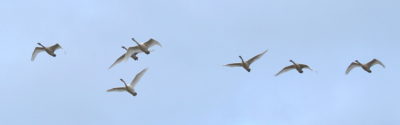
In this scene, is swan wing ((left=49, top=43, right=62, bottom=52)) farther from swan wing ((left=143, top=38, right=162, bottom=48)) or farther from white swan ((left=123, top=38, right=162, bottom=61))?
swan wing ((left=143, top=38, right=162, bottom=48))

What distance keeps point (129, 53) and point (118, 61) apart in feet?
11.6

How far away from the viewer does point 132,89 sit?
12656 centimetres

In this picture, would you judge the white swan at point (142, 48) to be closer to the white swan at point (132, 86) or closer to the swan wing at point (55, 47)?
the white swan at point (132, 86)

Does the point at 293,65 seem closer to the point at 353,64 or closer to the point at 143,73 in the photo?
the point at 353,64

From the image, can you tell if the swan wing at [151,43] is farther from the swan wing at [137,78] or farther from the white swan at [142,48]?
the swan wing at [137,78]

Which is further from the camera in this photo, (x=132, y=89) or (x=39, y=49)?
(x=39, y=49)

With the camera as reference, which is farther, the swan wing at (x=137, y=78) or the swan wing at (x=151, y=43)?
the swan wing at (x=151, y=43)

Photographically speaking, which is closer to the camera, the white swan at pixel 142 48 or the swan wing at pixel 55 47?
the white swan at pixel 142 48

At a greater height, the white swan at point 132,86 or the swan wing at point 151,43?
the swan wing at point 151,43

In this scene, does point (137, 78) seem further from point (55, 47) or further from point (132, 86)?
point (55, 47)

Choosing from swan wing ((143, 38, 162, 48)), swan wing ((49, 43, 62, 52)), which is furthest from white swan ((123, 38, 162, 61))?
swan wing ((49, 43, 62, 52))

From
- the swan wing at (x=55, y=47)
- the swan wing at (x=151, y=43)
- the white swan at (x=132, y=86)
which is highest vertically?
the swan wing at (x=55, y=47)

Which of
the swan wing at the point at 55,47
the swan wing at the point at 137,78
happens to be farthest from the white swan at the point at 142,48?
the swan wing at the point at 55,47

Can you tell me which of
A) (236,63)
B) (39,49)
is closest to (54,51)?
(39,49)
